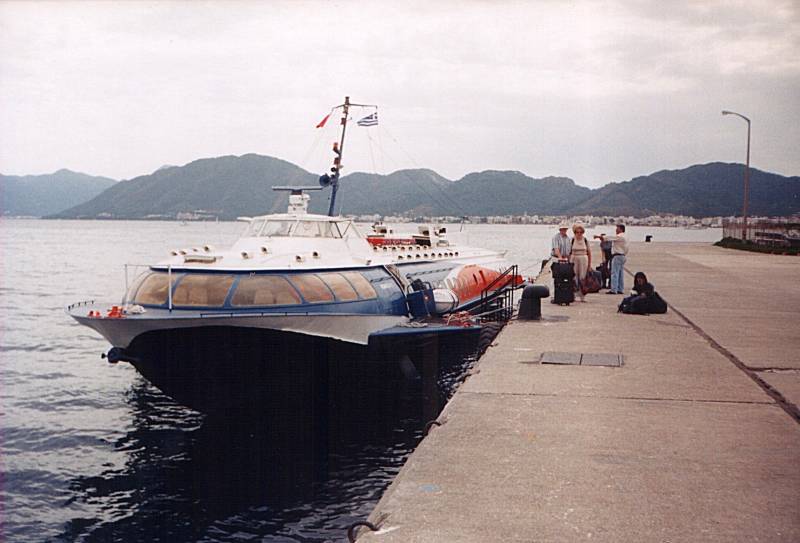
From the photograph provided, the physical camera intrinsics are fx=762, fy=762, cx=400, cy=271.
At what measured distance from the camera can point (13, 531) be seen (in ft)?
39.9

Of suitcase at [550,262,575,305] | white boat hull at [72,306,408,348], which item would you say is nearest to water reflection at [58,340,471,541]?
white boat hull at [72,306,408,348]

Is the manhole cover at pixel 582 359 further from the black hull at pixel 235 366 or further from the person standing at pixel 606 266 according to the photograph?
the person standing at pixel 606 266

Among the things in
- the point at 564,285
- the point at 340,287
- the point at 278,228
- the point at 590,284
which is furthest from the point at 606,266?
the point at 340,287

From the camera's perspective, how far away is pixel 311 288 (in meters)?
15.6

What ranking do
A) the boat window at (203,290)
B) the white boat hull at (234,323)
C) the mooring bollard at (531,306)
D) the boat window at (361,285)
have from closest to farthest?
the white boat hull at (234,323) → the boat window at (203,290) → the boat window at (361,285) → the mooring bollard at (531,306)

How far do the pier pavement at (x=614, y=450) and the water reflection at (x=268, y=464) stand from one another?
3.31 metres

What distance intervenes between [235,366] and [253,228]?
5838 millimetres

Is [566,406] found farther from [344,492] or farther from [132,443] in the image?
[132,443]

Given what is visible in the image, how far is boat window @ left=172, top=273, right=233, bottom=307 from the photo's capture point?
48.4 ft

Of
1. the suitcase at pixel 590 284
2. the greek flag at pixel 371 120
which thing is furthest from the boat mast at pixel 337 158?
the suitcase at pixel 590 284

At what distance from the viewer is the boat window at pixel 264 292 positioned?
1480 cm

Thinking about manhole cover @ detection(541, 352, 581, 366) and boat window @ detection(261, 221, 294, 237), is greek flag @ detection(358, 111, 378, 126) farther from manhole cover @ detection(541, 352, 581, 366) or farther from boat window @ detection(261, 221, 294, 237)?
manhole cover @ detection(541, 352, 581, 366)

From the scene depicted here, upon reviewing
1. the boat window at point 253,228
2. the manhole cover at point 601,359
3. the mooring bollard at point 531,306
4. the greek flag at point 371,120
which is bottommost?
the manhole cover at point 601,359

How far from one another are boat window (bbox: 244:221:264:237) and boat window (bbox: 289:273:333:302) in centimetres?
413
